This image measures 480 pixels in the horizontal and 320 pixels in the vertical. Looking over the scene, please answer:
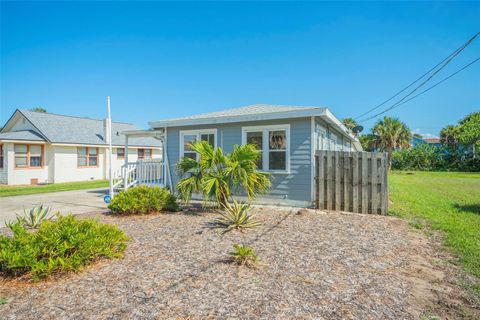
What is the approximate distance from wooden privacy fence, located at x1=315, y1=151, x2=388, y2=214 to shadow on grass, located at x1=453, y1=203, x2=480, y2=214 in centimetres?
303

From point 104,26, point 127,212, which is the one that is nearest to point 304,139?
point 127,212

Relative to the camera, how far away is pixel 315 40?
1492 cm

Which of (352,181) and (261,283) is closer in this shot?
(261,283)

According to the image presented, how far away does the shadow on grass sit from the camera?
A: 779cm

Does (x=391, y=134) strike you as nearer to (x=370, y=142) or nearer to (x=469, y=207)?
(x=370, y=142)

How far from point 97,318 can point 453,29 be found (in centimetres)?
1409

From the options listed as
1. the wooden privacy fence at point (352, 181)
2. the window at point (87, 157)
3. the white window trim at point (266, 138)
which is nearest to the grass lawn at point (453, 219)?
the wooden privacy fence at point (352, 181)

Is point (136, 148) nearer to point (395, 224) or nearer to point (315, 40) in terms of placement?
point (315, 40)

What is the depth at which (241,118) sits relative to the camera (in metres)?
8.68

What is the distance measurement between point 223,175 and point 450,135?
41.5 meters

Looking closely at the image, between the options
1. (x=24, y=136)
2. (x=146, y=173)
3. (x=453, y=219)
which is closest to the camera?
(x=453, y=219)

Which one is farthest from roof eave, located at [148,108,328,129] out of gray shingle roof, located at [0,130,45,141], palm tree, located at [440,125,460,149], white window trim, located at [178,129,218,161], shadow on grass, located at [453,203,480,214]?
palm tree, located at [440,125,460,149]

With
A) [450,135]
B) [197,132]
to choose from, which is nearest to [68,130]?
[197,132]

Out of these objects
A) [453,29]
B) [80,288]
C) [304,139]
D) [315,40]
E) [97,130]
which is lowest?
[80,288]
